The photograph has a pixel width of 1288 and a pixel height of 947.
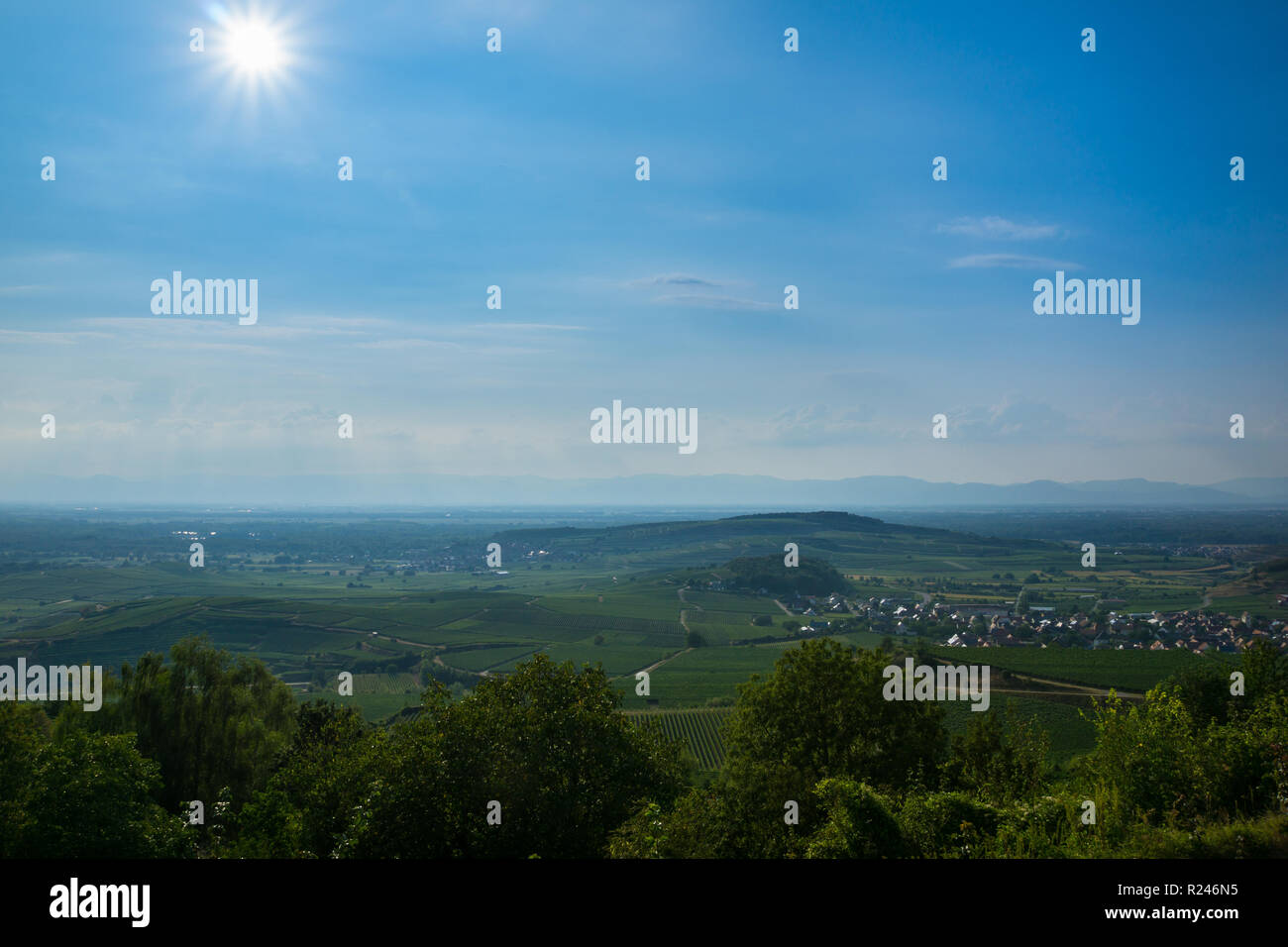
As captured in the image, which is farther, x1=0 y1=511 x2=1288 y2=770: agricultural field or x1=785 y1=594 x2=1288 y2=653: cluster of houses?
x1=0 y1=511 x2=1288 y2=770: agricultural field

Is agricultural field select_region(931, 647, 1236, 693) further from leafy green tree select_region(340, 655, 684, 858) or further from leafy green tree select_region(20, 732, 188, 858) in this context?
leafy green tree select_region(20, 732, 188, 858)

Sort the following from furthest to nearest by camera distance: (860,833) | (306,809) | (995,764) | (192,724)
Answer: (192,724) < (995,764) < (306,809) < (860,833)

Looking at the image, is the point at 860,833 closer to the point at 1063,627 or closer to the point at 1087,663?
the point at 1087,663

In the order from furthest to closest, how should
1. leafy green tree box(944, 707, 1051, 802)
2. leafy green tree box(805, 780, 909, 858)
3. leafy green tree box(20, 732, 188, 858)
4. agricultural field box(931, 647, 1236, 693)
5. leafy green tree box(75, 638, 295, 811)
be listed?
1. agricultural field box(931, 647, 1236, 693)
2. leafy green tree box(75, 638, 295, 811)
3. leafy green tree box(944, 707, 1051, 802)
4. leafy green tree box(20, 732, 188, 858)
5. leafy green tree box(805, 780, 909, 858)

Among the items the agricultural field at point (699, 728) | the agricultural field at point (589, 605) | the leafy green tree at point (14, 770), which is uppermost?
the leafy green tree at point (14, 770)

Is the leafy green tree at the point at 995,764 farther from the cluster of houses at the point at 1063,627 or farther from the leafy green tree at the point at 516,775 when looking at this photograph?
the cluster of houses at the point at 1063,627

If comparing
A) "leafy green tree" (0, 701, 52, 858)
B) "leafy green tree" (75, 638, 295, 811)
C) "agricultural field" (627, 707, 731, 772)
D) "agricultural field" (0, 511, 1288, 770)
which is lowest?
"agricultural field" (627, 707, 731, 772)

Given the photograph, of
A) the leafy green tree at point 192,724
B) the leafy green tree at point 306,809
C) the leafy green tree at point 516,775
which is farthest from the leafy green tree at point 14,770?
the leafy green tree at point 516,775

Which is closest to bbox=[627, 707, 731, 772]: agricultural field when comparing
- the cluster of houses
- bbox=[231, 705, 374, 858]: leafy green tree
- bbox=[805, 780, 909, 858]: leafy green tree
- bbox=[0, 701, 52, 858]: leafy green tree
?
the cluster of houses

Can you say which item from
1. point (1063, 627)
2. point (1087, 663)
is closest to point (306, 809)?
point (1087, 663)

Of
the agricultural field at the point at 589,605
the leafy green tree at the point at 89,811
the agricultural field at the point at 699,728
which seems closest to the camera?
the leafy green tree at the point at 89,811

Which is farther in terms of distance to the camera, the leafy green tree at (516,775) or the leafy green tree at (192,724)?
the leafy green tree at (192,724)
